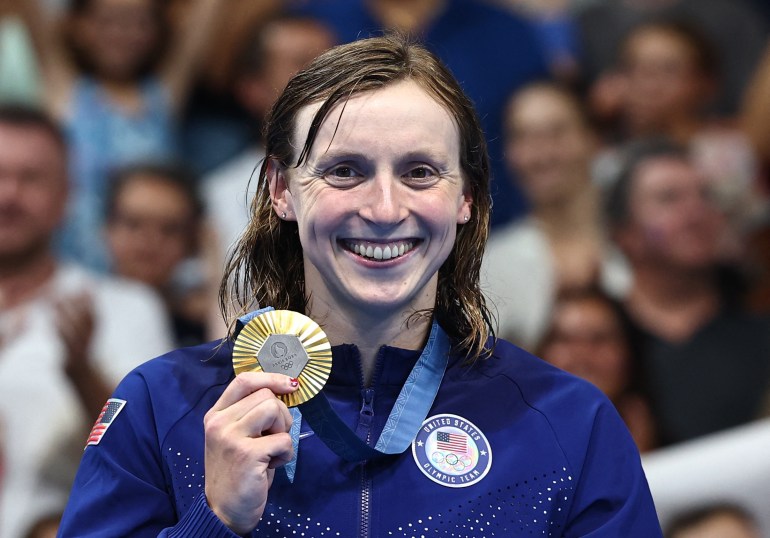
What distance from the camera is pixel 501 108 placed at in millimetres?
5570

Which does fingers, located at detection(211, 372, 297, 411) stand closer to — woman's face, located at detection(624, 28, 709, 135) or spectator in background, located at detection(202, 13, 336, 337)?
spectator in background, located at detection(202, 13, 336, 337)

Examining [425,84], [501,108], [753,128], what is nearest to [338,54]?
[425,84]

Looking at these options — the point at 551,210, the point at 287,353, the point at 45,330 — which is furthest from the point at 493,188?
the point at 287,353

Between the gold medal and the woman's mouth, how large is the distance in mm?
190

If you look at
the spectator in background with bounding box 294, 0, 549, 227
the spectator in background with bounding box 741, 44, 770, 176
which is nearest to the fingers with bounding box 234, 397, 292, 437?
the spectator in background with bounding box 294, 0, 549, 227

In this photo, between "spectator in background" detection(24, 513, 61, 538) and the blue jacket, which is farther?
"spectator in background" detection(24, 513, 61, 538)

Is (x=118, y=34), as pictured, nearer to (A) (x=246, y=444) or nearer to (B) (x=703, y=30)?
(B) (x=703, y=30)

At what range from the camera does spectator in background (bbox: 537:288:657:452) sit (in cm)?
552

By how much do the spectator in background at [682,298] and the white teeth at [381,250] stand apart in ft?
13.0

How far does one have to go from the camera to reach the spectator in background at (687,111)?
19.1ft

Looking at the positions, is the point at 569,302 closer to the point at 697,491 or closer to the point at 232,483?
the point at 697,491

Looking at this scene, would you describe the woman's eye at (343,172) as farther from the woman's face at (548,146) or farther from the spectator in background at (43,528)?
the woman's face at (548,146)

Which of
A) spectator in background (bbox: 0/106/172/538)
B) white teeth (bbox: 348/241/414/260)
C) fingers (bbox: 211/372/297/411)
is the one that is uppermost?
white teeth (bbox: 348/241/414/260)

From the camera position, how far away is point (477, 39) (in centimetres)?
554
